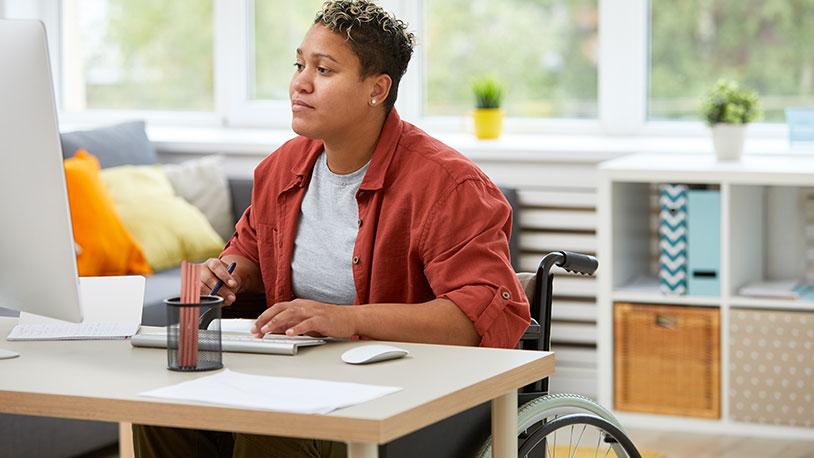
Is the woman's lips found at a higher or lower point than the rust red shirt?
higher

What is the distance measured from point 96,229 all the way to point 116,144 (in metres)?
0.60

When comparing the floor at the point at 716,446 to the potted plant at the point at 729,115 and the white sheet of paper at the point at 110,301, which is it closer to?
the potted plant at the point at 729,115

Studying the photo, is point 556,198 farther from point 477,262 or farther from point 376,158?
point 477,262

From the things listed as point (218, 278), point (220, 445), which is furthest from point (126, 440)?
point (218, 278)

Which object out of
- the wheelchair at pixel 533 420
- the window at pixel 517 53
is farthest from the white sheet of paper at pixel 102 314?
the window at pixel 517 53

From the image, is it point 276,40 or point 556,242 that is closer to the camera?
point 556,242

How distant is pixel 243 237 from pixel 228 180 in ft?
6.28

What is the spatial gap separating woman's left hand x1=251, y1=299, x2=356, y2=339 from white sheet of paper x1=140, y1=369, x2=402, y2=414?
0.21m

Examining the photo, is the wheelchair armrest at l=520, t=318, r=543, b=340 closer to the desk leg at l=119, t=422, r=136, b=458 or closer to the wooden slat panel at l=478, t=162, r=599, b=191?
the desk leg at l=119, t=422, r=136, b=458

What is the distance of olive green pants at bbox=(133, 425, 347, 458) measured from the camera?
5.70 feet

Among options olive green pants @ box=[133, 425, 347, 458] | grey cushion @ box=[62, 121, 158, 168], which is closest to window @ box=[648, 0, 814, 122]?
grey cushion @ box=[62, 121, 158, 168]

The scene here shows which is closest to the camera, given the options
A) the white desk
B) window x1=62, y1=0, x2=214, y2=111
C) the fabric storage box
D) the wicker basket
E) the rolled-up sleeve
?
the white desk

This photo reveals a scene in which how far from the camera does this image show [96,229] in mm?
3383

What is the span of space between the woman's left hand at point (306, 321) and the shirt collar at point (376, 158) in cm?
32
